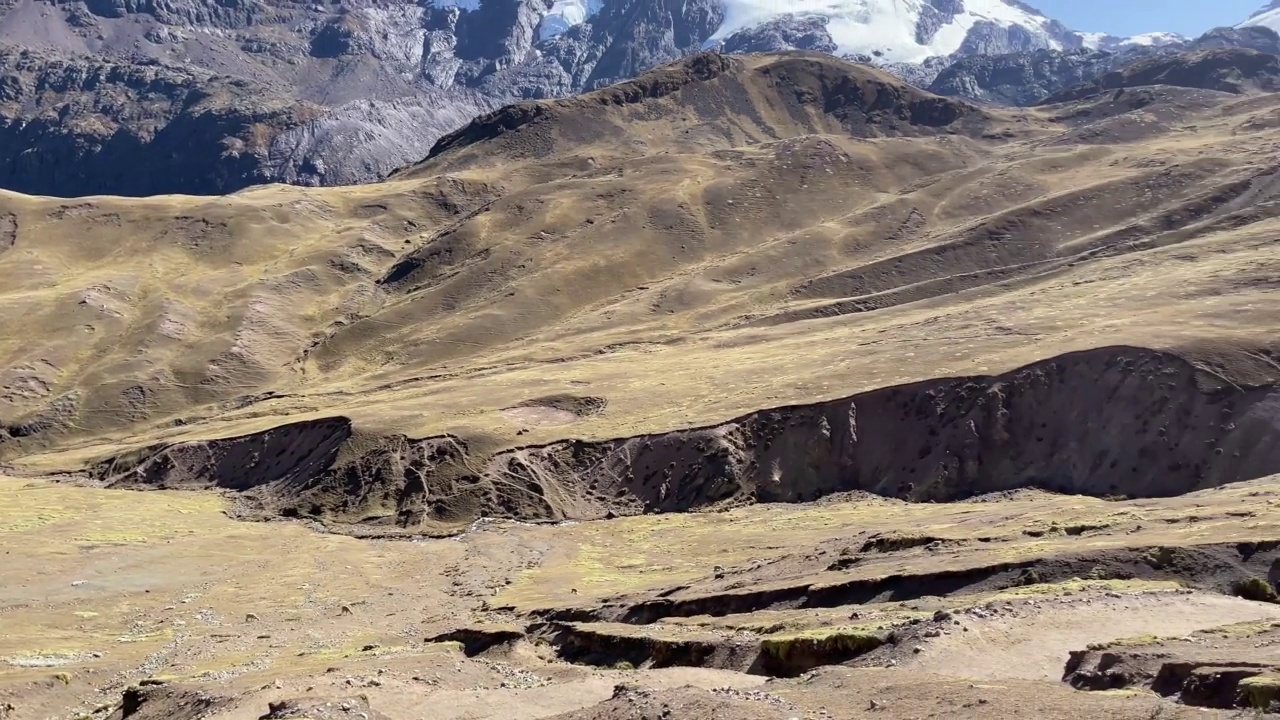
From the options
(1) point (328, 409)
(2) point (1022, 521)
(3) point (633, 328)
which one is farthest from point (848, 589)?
(3) point (633, 328)

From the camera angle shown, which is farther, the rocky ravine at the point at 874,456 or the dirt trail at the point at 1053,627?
the rocky ravine at the point at 874,456

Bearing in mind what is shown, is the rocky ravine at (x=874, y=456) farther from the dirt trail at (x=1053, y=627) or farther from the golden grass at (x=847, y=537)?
the dirt trail at (x=1053, y=627)

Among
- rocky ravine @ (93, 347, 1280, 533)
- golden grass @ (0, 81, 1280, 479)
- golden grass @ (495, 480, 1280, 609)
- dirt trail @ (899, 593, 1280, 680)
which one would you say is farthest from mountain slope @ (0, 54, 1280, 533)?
dirt trail @ (899, 593, 1280, 680)

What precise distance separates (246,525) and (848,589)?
182ft

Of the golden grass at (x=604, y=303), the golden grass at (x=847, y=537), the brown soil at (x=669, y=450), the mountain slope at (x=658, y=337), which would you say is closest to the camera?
the brown soil at (x=669, y=450)

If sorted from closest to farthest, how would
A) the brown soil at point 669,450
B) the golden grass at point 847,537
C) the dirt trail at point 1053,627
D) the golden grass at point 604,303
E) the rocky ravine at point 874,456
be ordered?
the dirt trail at point 1053,627, the brown soil at point 669,450, the golden grass at point 847,537, the rocky ravine at point 874,456, the golden grass at point 604,303

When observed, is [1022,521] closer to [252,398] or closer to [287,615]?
[287,615]

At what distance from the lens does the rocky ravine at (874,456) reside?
238 ft

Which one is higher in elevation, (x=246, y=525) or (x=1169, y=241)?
(x=1169, y=241)

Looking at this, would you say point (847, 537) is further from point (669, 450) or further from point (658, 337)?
point (658, 337)

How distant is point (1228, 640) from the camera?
103 feet

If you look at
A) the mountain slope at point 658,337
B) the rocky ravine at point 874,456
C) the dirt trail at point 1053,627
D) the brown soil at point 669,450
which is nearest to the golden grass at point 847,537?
the brown soil at point 669,450

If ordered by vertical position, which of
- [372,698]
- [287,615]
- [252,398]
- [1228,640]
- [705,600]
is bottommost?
[252,398]

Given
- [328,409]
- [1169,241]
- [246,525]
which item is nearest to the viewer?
[246,525]
